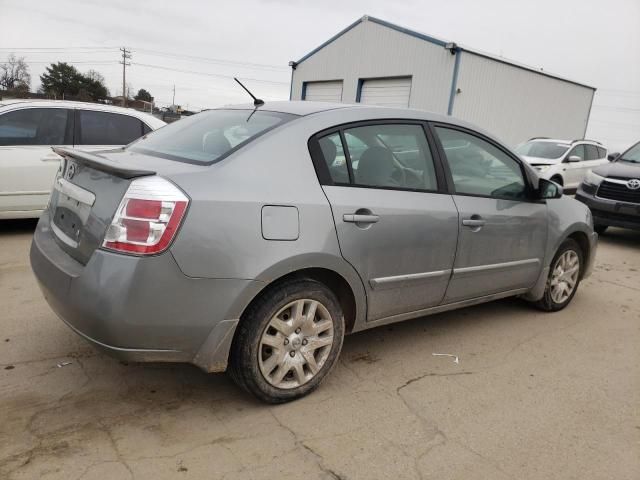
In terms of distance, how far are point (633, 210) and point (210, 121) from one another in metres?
6.82

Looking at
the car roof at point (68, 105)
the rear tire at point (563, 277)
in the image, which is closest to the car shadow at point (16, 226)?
the car roof at point (68, 105)

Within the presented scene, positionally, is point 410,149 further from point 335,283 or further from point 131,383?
point 131,383

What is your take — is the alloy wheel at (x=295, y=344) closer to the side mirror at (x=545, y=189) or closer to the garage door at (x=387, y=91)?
the side mirror at (x=545, y=189)

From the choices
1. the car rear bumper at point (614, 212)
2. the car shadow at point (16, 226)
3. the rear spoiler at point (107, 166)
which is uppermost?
the rear spoiler at point (107, 166)

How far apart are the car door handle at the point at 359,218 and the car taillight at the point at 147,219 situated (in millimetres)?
877

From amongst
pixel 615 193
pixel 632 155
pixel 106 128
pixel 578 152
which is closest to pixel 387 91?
pixel 578 152

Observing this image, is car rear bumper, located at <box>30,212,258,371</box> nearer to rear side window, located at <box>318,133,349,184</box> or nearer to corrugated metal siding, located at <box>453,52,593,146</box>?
rear side window, located at <box>318,133,349,184</box>

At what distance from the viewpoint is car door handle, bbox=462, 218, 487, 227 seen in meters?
3.39

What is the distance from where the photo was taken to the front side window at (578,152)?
12.8m

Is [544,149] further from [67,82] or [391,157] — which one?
[67,82]

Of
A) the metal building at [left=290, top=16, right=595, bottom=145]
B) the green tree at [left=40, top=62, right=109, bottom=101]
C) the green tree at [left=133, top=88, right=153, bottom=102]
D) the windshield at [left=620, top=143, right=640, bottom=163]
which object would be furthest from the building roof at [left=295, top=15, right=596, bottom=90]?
the green tree at [left=133, top=88, right=153, bottom=102]

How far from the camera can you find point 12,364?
9.74 feet

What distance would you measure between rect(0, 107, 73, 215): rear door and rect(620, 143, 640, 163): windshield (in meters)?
8.39

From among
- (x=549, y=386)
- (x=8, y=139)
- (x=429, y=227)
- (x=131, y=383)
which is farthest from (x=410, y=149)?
(x=8, y=139)
